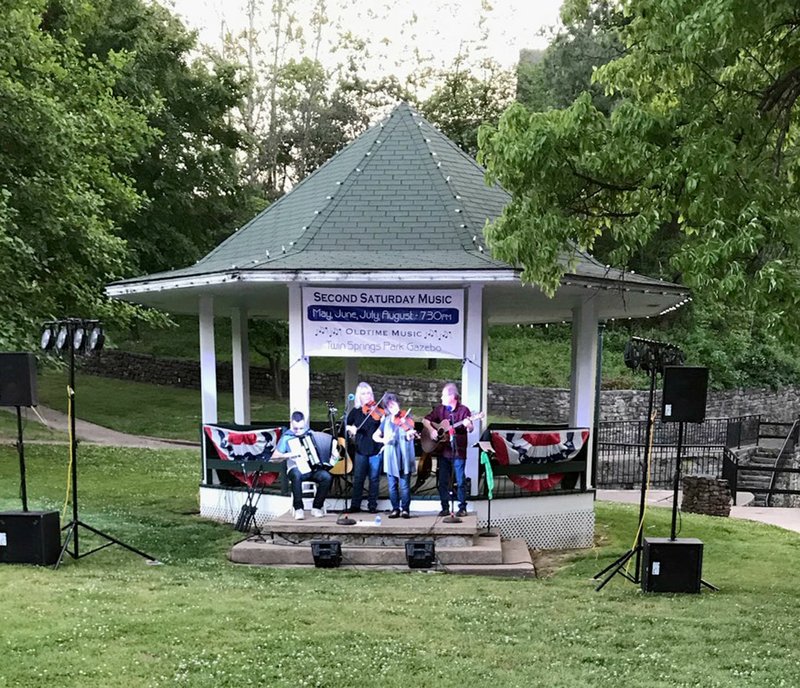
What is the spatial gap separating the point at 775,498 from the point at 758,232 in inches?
622

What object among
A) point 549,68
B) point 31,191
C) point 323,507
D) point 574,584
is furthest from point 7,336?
Result: point 549,68

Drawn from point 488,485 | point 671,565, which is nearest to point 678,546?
point 671,565

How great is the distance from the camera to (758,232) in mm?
5715

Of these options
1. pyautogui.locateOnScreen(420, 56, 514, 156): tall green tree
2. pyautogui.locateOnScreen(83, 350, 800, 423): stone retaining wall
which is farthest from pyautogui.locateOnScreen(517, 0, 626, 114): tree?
pyautogui.locateOnScreen(83, 350, 800, 423): stone retaining wall

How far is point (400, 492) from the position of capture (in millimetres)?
9672

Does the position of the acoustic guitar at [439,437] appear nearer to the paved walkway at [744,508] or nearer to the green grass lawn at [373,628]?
the green grass lawn at [373,628]

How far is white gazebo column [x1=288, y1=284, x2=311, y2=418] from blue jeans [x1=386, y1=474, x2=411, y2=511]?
4.84 feet

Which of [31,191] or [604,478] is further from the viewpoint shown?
[604,478]

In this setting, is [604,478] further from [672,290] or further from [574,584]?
[574,584]

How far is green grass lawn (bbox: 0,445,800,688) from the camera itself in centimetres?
489

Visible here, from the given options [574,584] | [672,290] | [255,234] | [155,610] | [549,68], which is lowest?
[574,584]

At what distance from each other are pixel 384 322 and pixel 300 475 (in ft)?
7.18

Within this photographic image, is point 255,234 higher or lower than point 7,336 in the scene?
higher

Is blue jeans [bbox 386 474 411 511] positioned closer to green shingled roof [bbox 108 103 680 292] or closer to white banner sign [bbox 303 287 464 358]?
white banner sign [bbox 303 287 464 358]
